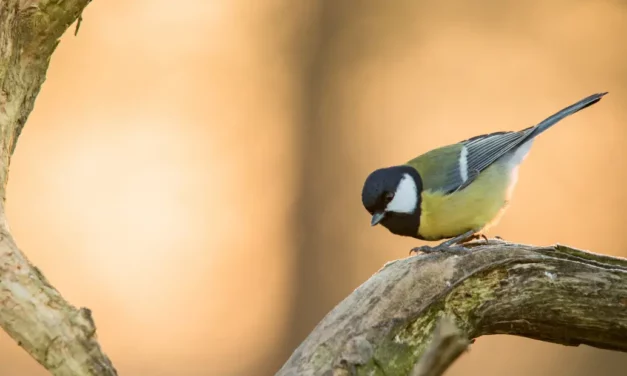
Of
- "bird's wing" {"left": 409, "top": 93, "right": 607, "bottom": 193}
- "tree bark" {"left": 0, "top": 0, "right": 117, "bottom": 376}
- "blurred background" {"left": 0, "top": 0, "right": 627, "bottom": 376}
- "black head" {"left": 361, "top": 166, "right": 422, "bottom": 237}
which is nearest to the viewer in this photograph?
"tree bark" {"left": 0, "top": 0, "right": 117, "bottom": 376}

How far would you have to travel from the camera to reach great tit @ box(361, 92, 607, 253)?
1.86 metres

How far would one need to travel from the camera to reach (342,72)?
3400mm

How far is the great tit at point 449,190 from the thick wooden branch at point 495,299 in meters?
0.24

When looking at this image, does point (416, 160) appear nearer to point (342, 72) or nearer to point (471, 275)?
point (471, 275)

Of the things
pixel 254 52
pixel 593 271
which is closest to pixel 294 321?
pixel 254 52

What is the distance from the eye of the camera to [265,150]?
3430 mm

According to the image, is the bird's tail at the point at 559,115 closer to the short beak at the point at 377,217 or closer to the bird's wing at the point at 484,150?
the bird's wing at the point at 484,150

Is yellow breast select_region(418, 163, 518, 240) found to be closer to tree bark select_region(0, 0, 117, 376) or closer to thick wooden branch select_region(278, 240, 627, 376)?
thick wooden branch select_region(278, 240, 627, 376)

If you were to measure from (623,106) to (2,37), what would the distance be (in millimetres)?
3066

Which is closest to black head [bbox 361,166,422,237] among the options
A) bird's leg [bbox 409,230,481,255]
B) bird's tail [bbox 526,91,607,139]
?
bird's leg [bbox 409,230,481,255]

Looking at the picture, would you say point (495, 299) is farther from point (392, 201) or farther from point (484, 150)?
point (484, 150)

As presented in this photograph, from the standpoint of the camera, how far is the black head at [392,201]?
1849 millimetres

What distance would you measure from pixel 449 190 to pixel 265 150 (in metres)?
1.62

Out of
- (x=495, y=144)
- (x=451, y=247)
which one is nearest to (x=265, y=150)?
(x=495, y=144)
